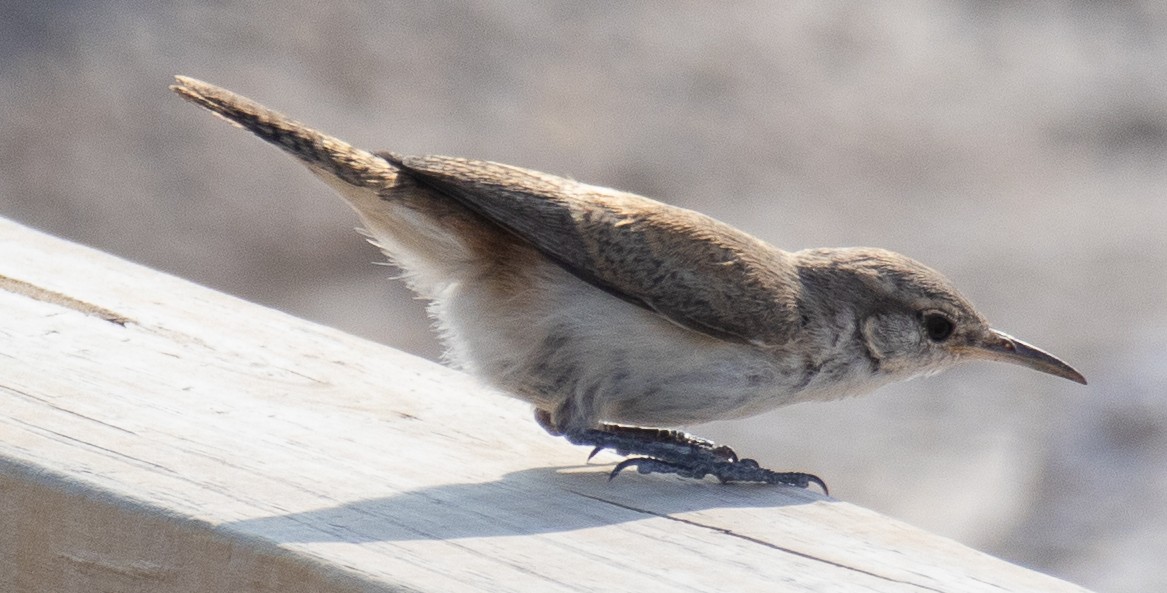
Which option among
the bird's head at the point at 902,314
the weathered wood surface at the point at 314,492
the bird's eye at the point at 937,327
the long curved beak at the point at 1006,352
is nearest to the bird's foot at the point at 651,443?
the weathered wood surface at the point at 314,492

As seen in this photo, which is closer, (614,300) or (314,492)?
(314,492)

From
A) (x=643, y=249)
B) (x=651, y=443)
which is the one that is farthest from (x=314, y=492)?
(x=643, y=249)

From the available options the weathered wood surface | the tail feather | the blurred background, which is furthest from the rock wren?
the blurred background

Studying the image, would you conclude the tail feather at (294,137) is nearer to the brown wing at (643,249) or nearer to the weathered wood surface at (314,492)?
the brown wing at (643,249)

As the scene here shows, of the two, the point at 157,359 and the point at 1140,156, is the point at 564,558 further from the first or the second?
the point at 1140,156

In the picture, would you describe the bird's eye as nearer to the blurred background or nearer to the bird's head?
the bird's head

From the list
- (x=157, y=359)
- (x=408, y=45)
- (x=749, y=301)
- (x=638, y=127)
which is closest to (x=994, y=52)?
(x=638, y=127)

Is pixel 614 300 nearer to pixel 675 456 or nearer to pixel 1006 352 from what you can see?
pixel 675 456

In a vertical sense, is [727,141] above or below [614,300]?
above
